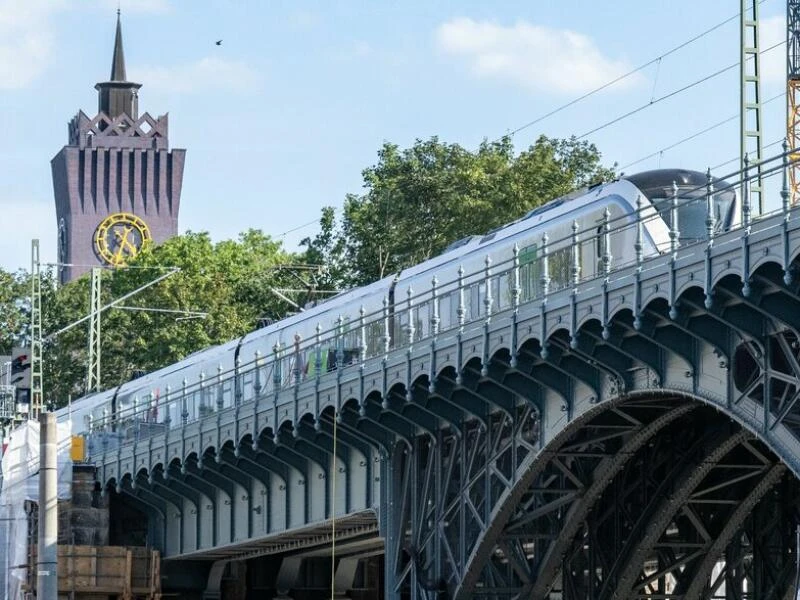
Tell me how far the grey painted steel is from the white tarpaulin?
8.39 meters

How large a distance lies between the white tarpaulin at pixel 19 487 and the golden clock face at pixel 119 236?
4835 inches

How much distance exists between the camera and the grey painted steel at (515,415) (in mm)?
35156

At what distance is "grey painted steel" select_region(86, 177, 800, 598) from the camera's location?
3516 cm

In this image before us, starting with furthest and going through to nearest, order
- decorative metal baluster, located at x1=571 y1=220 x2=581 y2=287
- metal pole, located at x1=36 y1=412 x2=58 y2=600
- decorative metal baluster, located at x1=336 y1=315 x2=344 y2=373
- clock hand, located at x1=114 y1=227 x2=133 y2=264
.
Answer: clock hand, located at x1=114 y1=227 x2=133 y2=264 → decorative metal baluster, located at x1=336 y1=315 x2=344 y2=373 → metal pole, located at x1=36 y1=412 x2=58 y2=600 → decorative metal baluster, located at x1=571 y1=220 x2=581 y2=287

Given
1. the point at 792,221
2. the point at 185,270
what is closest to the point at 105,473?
the point at 792,221

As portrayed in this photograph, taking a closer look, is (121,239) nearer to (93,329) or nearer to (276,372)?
(93,329)

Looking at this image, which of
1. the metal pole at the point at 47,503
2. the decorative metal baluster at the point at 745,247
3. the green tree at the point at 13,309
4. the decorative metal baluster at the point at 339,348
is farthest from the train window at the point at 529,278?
the green tree at the point at 13,309

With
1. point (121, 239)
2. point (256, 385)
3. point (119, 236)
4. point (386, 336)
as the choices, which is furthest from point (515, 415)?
point (119, 236)

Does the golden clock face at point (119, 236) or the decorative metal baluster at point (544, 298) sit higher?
the golden clock face at point (119, 236)

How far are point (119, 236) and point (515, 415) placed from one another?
154 metres

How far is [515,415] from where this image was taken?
4481 cm

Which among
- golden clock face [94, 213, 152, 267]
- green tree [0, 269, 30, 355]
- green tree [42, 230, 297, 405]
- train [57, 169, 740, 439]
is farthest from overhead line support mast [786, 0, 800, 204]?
golden clock face [94, 213, 152, 267]

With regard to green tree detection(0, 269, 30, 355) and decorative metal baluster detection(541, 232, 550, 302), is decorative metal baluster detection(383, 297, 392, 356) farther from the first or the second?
green tree detection(0, 269, 30, 355)

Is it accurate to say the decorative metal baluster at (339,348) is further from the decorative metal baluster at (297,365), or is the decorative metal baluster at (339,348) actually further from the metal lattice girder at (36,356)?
the metal lattice girder at (36,356)
